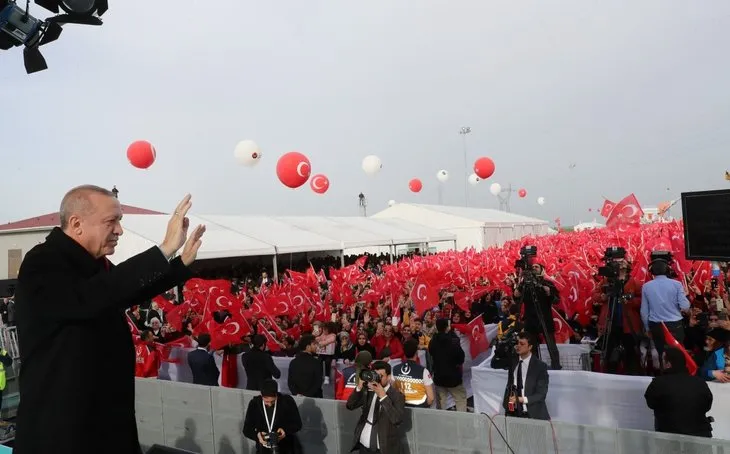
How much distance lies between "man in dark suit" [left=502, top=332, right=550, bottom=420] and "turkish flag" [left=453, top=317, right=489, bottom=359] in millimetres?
2536

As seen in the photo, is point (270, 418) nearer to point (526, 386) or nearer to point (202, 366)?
point (526, 386)

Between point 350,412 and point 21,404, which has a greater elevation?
point 21,404

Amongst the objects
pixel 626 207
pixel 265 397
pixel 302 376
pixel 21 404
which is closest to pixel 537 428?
pixel 265 397

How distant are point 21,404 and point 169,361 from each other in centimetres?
769

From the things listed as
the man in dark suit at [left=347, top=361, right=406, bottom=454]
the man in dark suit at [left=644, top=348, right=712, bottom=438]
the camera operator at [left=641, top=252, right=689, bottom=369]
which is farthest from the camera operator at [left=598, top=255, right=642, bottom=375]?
the man in dark suit at [left=347, top=361, right=406, bottom=454]

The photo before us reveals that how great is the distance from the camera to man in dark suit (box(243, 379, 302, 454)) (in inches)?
191

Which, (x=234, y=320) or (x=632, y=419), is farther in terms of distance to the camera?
(x=234, y=320)

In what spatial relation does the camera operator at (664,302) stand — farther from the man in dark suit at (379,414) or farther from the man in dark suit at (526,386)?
the man in dark suit at (379,414)

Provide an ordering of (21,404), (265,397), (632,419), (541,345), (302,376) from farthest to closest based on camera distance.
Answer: (541,345)
(302,376)
(632,419)
(265,397)
(21,404)

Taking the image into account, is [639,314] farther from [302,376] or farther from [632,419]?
[302,376]

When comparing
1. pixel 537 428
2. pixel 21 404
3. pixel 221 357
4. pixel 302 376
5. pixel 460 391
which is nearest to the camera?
pixel 21 404

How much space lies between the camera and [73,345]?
1381mm

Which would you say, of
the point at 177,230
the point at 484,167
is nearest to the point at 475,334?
the point at 177,230

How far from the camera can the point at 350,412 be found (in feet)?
17.2
